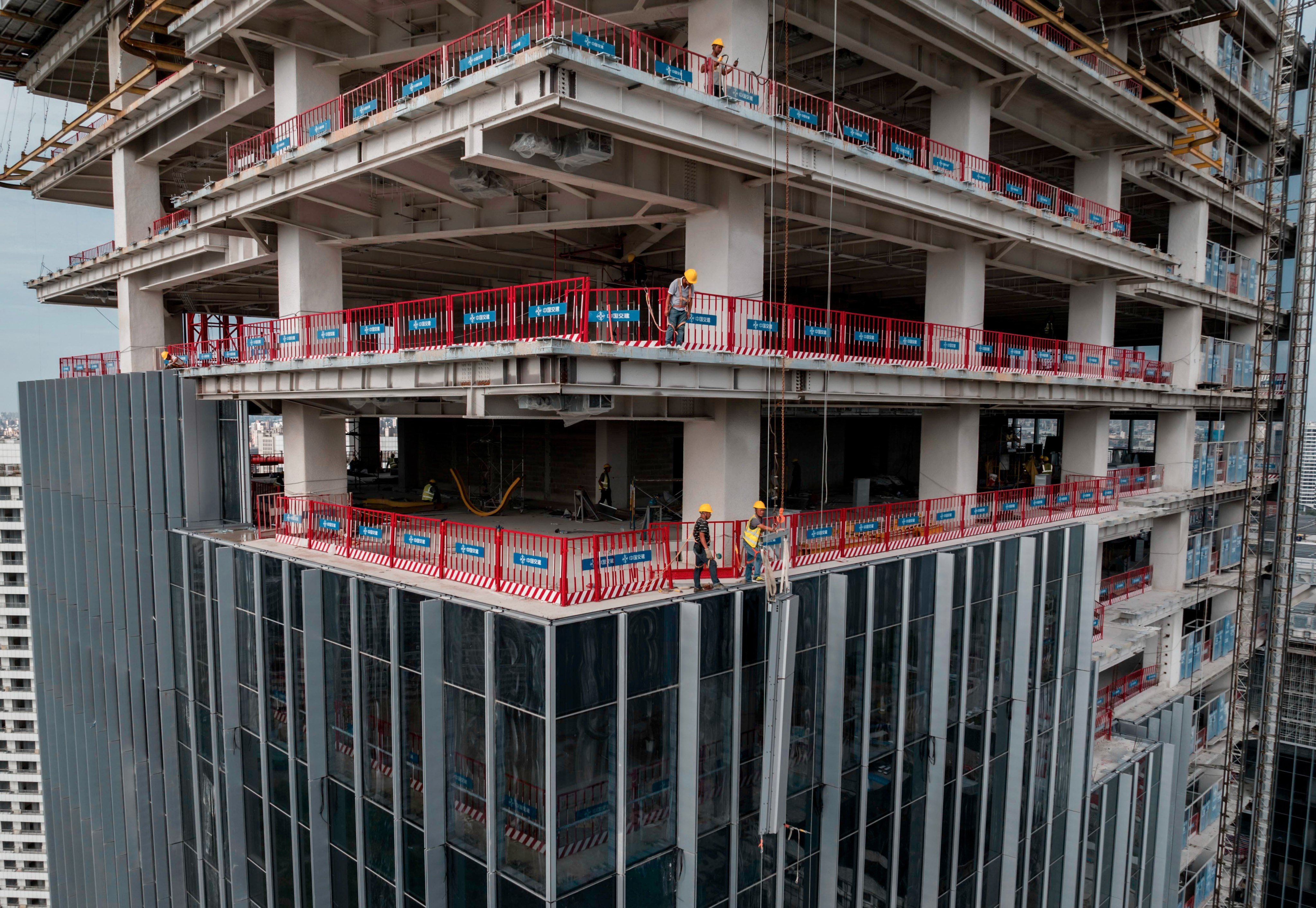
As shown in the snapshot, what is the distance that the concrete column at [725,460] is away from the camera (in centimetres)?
1458

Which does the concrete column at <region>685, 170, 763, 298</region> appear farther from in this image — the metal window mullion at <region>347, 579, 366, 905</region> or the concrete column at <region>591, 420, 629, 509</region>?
the concrete column at <region>591, 420, 629, 509</region>

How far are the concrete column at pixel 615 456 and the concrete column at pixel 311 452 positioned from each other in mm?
7475

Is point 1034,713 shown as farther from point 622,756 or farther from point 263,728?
point 263,728

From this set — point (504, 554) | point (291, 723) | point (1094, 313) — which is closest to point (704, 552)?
point (504, 554)

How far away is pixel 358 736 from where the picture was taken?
1298 cm

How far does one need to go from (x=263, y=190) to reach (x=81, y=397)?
417 inches

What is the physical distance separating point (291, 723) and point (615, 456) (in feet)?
39.9

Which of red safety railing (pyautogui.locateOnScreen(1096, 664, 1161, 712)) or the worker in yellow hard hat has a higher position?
the worker in yellow hard hat

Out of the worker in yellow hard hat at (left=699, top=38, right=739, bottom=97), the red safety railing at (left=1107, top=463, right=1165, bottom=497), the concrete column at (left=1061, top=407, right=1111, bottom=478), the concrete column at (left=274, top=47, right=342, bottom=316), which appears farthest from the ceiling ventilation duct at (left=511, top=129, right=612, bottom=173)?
the red safety railing at (left=1107, top=463, right=1165, bottom=497)

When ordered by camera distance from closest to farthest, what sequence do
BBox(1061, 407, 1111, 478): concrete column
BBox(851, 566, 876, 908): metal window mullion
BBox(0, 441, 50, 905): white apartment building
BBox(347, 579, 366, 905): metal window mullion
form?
1. BBox(347, 579, 366, 905): metal window mullion
2. BBox(851, 566, 876, 908): metal window mullion
3. BBox(1061, 407, 1111, 478): concrete column
4. BBox(0, 441, 50, 905): white apartment building

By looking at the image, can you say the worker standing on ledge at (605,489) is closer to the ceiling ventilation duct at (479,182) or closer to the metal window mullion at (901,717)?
the metal window mullion at (901,717)

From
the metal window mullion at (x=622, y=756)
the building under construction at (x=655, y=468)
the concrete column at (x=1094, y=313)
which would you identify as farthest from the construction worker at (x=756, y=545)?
the concrete column at (x=1094, y=313)

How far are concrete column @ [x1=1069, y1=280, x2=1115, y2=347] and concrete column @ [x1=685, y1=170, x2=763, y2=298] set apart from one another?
16060mm

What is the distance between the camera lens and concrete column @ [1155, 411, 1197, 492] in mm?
29219
